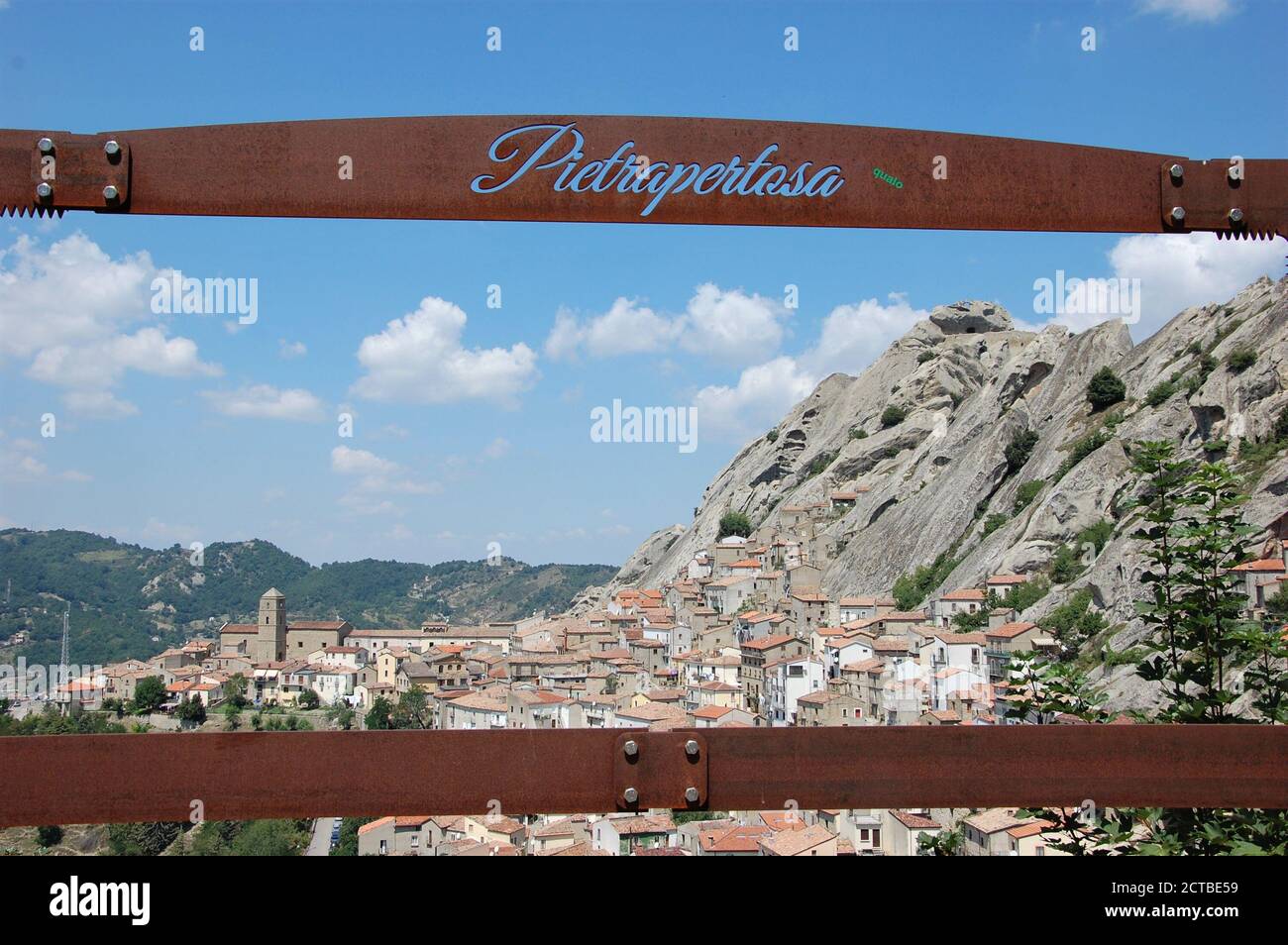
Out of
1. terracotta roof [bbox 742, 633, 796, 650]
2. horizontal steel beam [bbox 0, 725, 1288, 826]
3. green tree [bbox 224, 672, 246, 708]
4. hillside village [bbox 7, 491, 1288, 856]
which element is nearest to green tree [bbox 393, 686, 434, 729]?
hillside village [bbox 7, 491, 1288, 856]

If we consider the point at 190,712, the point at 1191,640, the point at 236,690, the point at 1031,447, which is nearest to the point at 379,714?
the point at 236,690

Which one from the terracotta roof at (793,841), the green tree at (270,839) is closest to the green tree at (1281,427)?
the terracotta roof at (793,841)

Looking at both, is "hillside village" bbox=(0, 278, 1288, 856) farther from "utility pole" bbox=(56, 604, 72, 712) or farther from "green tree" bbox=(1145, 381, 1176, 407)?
"utility pole" bbox=(56, 604, 72, 712)

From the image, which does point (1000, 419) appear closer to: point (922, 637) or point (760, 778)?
point (922, 637)

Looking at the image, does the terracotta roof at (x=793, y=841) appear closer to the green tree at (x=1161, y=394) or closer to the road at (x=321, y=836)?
the road at (x=321, y=836)

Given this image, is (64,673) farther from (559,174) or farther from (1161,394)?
(559,174)
